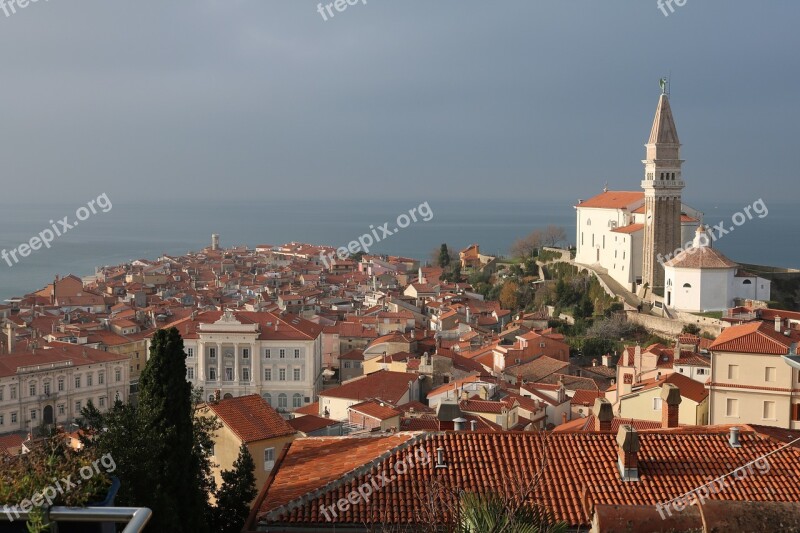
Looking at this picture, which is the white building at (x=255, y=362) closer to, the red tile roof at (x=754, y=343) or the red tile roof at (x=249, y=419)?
the red tile roof at (x=249, y=419)

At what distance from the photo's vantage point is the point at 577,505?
7.18 m

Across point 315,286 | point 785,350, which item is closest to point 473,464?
point 785,350

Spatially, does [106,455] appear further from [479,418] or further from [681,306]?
[681,306]

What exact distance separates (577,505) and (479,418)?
12030mm

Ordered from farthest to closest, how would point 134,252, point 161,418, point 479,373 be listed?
point 134,252
point 479,373
point 161,418

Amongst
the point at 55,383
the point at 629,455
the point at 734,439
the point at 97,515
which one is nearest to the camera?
the point at 97,515

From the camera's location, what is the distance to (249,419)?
46.3 feet

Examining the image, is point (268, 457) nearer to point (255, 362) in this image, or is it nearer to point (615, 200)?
point (255, 362)

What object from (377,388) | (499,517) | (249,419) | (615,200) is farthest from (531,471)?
(615,200)

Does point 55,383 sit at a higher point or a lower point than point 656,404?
lower

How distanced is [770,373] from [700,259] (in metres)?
23.2

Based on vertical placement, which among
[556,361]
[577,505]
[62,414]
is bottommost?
[62,414]

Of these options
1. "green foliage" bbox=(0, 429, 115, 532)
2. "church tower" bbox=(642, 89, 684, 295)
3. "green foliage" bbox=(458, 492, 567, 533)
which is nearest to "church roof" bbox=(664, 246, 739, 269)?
"church tower" bbox=(642, 89, 684, 295)

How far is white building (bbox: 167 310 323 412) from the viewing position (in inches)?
1308
